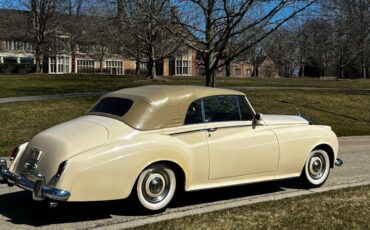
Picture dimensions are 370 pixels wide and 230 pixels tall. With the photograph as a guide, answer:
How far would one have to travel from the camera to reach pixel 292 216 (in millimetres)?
5895

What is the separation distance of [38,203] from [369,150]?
8454 mm

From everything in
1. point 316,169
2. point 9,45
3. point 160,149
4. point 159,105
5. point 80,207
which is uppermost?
point 9,45

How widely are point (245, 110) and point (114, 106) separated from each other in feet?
5.92

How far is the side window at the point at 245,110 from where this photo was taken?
7.15 metres

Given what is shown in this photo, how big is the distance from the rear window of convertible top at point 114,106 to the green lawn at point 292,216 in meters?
1.60

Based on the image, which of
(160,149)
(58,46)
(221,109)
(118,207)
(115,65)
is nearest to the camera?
(160,149)

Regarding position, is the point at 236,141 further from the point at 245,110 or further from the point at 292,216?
the point at 292,216

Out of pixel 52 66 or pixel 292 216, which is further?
pixel 52 66

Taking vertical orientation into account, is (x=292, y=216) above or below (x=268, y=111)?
below

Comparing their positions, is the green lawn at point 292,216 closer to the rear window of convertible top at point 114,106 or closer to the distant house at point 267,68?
the rear window of convertible top at point 114,106

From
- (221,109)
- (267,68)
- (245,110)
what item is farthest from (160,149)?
(267,68)

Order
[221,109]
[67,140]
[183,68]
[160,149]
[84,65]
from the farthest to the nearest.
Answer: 1. [84,65]
2. [183,68]
3. [221,109]
4. [160,149]
5. [67,140]

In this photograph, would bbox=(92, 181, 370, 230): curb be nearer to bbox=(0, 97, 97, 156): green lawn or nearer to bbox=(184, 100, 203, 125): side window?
bbox=(184, 100, 203, 125): side window

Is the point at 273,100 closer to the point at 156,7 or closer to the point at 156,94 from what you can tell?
the point at 156,7
